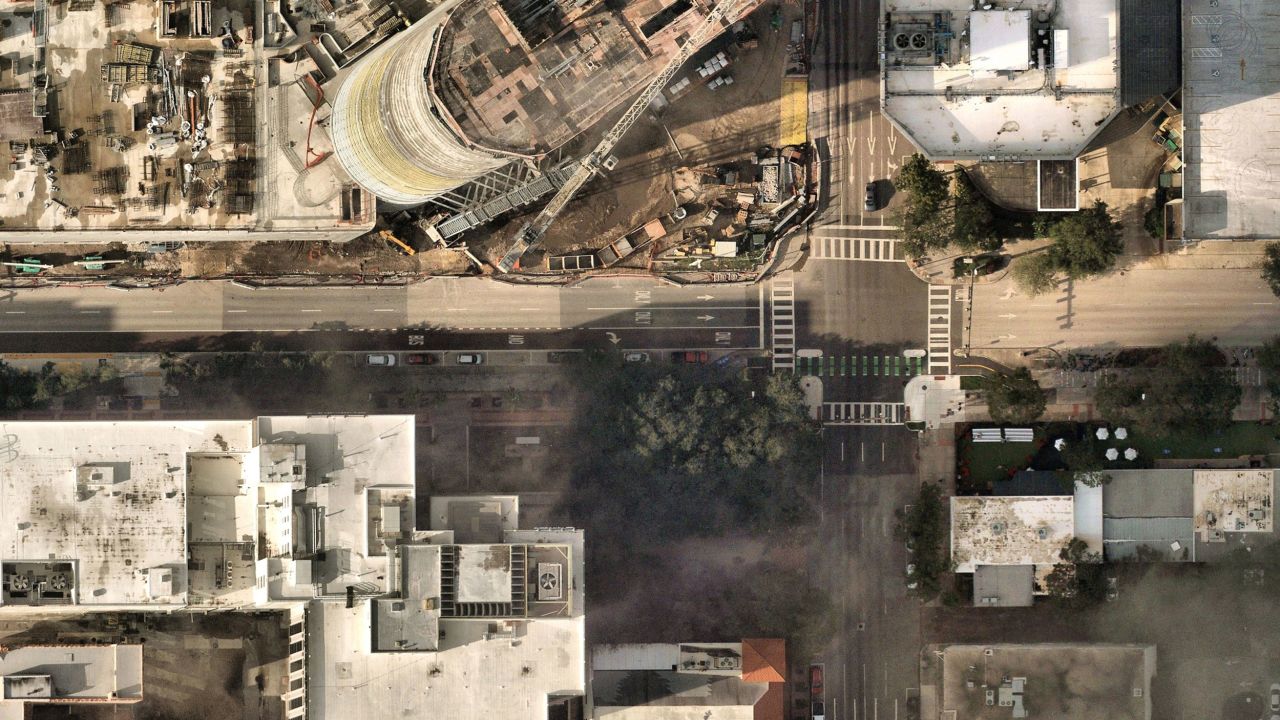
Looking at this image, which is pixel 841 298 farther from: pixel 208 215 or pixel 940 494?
pixel 208 215

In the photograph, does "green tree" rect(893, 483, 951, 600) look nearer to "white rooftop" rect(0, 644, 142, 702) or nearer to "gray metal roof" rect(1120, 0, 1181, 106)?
"gray metal roof" rect(1120, 0, 1181, 106)

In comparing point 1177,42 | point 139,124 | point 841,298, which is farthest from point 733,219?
point 139,124

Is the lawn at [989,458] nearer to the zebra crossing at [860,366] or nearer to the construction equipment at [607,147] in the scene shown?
the zebra crossing at [860,366]

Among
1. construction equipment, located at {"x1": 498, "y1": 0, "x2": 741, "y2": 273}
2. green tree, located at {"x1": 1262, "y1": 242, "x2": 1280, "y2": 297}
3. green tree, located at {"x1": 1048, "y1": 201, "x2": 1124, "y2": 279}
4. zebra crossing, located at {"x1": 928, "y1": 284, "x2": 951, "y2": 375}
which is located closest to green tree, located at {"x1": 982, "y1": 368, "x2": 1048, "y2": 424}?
zebra crossing, located at {"x1": 928, "y1": 284, "x2": 951, "y2": 375}

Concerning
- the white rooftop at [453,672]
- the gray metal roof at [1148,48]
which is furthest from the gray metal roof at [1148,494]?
the white rooftop at [453,672]

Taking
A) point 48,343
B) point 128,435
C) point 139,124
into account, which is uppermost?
point 139,124
